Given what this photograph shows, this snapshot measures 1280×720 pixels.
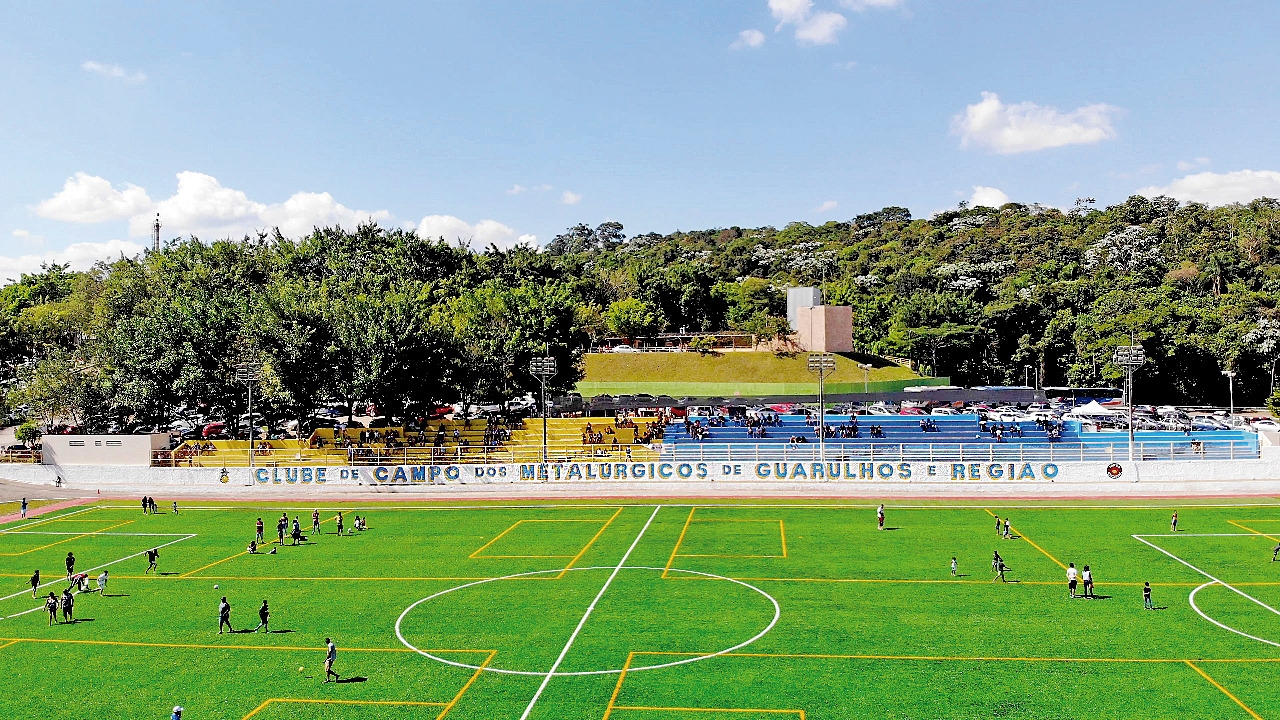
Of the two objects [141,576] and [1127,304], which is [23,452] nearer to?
[141,576]

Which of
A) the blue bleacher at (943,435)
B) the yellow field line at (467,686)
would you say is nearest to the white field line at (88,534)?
the yellow field line at (467,686)

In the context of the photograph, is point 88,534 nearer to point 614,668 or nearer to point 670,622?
point 670,622

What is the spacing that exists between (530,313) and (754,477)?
33.1m

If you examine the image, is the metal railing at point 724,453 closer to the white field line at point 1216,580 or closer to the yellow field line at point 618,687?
the white field line at point 1216,580

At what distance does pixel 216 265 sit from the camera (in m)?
123

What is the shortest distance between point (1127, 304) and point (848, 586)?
302 ft

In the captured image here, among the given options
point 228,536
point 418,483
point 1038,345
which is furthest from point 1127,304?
point 228,536

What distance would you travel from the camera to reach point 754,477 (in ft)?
201

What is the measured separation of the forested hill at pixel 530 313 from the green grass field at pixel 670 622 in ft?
77.7

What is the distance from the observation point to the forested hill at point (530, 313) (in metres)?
72.6

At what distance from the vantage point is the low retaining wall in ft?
191

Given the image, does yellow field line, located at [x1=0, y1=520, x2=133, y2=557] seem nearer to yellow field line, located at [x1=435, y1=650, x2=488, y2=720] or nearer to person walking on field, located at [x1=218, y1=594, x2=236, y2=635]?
person walking on field, located at [x1=218, y1=594, x2=236, y2=635]

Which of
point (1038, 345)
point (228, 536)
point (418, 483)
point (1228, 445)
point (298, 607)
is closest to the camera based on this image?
point (298, 607)

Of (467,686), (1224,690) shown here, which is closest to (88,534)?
(467,686)
